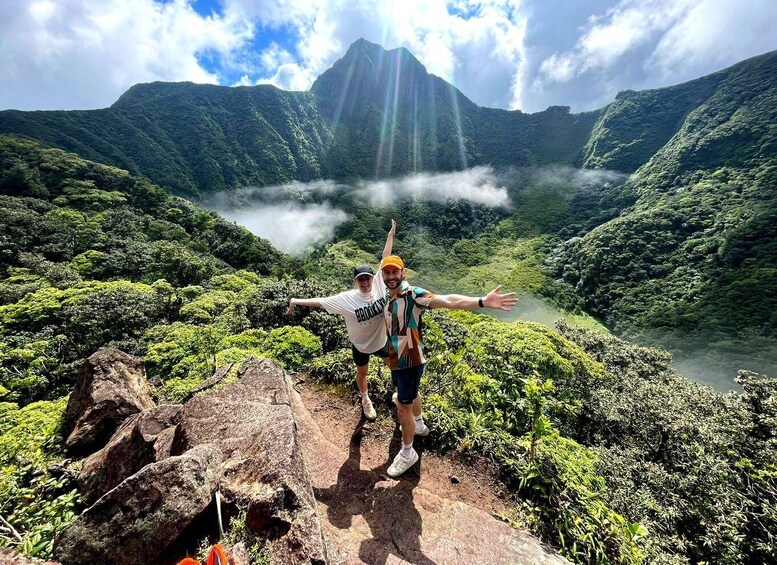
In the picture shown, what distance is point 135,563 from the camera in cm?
247

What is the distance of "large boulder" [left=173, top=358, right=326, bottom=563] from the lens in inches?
104

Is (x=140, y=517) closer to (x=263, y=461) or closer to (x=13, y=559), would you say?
(x=13, y=559)

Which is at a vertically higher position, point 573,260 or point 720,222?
point 720,222

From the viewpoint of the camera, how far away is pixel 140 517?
254 centimetres

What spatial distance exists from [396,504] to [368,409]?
1640 mm

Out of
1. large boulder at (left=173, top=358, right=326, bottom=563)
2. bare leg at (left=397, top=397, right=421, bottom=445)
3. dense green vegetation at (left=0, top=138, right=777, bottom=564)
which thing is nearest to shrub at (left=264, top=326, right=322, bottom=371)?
dense green vegetation at (left=0, top=138, right=777, bottom=564)

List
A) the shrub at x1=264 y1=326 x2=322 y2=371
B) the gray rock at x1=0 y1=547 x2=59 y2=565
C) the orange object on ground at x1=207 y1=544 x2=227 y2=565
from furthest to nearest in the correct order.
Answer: the shrub at x1=264 y1=326 x2=322 y2=371 < the orange object on ground at x1=207 y1=544 x2=227 y2=565 < the gray rock at x1=0 y1=547 x2=59 y2=565

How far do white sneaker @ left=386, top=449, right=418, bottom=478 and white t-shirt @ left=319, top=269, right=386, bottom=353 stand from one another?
4.76ft

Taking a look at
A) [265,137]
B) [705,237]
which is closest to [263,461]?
[705,237]

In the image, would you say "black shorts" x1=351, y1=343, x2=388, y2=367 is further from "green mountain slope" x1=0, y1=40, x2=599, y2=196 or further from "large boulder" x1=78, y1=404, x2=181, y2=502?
"green mountain slope" x1=0, y1=40, x2=599, y2=196

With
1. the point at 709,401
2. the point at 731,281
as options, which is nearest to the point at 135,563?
the point at 709,401

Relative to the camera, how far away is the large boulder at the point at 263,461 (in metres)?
2.63

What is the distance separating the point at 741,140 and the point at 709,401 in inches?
6034

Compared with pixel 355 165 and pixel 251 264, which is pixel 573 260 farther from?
pixel 355 165
